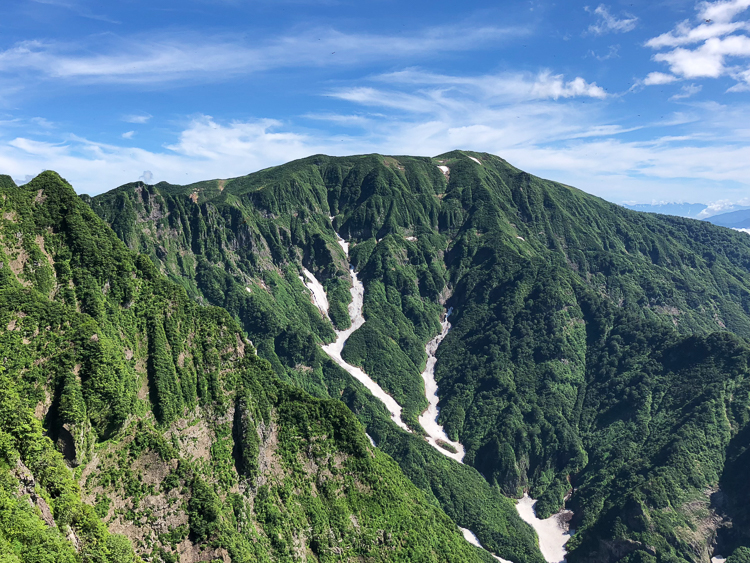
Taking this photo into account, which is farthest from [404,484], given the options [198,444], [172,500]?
[172,500]

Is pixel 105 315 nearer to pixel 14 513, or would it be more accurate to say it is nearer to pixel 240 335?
pixel 240 335

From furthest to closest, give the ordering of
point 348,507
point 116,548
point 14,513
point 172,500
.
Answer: point 348,507, point 172,500, point 116,548, point 14,513

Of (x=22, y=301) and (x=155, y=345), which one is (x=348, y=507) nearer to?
(x=155, y=345)

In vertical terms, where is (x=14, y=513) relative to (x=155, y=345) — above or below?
below

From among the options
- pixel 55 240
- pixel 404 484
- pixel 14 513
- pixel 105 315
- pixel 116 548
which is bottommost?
pixel 404 484

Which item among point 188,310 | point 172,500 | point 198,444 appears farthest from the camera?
point 188,310

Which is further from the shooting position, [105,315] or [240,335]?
[240,335]

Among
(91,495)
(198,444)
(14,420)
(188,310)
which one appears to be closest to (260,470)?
(198,444)
